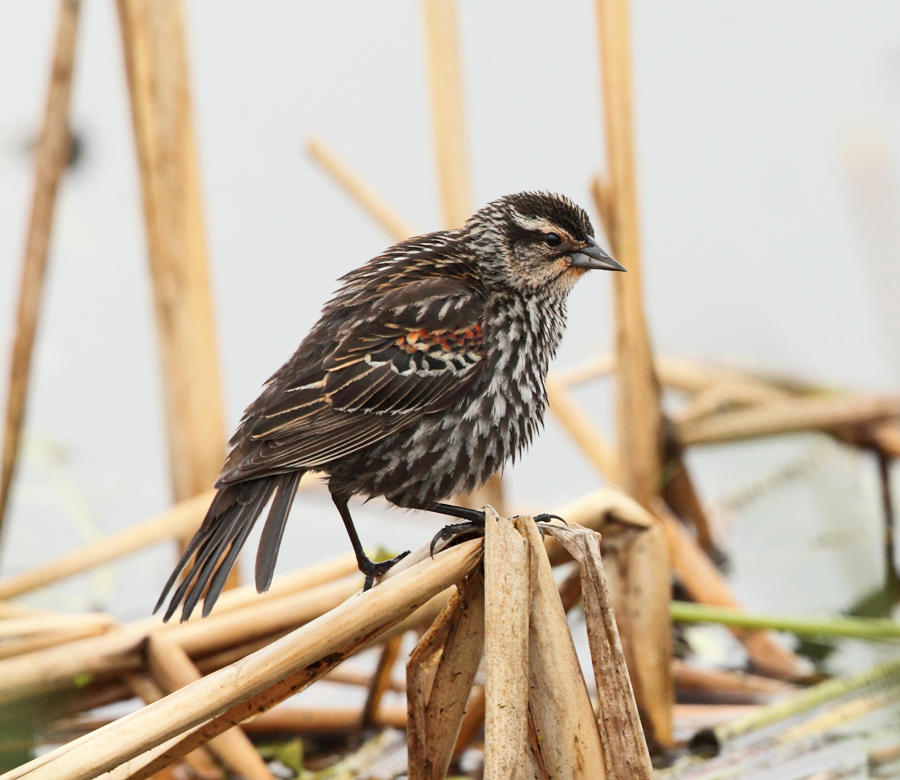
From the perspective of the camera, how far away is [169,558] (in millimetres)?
4262

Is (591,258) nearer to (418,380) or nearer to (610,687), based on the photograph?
(418,380)

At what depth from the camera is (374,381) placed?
2.75 meters

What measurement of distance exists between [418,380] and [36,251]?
4.65ft

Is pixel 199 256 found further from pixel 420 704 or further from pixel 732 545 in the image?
pixel 732 545

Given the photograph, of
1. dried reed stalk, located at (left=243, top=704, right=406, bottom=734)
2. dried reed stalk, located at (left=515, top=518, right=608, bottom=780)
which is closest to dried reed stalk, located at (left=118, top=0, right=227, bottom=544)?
dried reed stalk, located at (left=243, top=704, right=406, bottom=734)

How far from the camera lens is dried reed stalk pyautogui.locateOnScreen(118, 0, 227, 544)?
3408mm

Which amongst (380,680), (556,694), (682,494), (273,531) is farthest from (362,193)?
(556,694)

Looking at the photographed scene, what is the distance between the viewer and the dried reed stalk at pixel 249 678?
A: 1758 mm

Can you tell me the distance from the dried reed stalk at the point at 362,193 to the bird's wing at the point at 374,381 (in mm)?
1649

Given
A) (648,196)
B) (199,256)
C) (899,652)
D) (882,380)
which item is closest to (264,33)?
(648,196)

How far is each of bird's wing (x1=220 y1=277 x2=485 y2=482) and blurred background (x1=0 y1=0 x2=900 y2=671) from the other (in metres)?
1.68

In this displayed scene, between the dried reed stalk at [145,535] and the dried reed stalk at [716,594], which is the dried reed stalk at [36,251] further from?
the dried reed stalk at [716,594]

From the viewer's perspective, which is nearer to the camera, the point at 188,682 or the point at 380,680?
the point at 188,682

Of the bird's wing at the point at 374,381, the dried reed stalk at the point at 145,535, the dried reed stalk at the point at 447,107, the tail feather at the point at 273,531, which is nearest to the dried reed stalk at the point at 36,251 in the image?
the dried reed stalk at the point at 145,535
